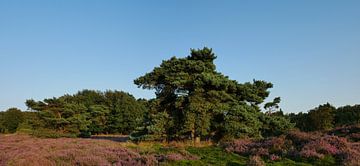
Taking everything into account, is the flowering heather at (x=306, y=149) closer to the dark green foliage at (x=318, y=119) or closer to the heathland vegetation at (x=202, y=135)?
the heathland vegetation at (x=202, y=135)

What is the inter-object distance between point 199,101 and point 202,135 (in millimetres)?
2817

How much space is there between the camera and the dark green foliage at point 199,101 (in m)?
20.4

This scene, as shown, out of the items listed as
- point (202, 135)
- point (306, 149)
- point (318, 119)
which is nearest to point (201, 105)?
point (202, 135)

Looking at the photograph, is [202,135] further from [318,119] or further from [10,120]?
[10,120]

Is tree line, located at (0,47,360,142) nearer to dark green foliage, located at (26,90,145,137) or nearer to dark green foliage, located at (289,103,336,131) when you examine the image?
dark green foliage, located at (26,90,145,137)

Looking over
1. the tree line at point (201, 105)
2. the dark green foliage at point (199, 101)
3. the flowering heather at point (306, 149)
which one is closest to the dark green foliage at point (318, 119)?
the tree line at point (201, 105)

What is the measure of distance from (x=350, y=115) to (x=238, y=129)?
25.5 meters

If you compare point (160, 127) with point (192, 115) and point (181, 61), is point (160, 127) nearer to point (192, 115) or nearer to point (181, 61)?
point (192, 115)

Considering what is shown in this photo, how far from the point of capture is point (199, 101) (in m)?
20.6

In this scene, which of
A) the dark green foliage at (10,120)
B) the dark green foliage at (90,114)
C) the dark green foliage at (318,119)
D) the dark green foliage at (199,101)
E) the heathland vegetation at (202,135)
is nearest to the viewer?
the heathland vegetation at (202,135)

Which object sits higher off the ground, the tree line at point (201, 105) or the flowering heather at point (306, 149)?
the tree line at point (201, 105)

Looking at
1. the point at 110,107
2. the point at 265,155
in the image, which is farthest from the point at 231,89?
the point at 110,107

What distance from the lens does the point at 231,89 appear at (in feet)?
73.9

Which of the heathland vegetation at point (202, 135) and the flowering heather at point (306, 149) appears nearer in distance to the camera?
the flowering heather at point (306, 149)
